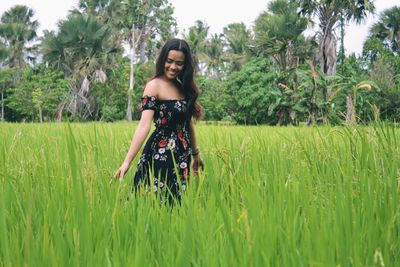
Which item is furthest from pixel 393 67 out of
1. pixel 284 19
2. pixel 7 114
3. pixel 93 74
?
pixel 7 114

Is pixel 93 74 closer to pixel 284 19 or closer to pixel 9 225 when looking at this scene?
pixel 284 19

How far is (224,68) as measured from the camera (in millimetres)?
32219

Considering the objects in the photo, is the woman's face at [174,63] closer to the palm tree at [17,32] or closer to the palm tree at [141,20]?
the palm tree at [141,20]

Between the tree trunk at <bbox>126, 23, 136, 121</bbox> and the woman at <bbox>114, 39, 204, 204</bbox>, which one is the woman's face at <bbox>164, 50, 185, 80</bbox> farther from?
the tree trunk at <bbox>126, 23, 136, 121</bbox>

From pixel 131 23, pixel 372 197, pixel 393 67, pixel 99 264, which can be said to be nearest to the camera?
pixel 99 264

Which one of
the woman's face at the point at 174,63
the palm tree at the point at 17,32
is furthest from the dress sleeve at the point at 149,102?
the palm tree at the point at 17,32

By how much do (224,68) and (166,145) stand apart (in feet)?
99.3

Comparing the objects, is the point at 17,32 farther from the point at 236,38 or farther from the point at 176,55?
the point at 176,55

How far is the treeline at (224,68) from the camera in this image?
1667 cm

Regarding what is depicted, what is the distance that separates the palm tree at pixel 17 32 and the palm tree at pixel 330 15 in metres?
24.5

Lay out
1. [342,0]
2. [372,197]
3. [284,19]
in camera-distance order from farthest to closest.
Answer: [284,19] → [342,0] → [372,197]

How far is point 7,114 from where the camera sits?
88.1 ft

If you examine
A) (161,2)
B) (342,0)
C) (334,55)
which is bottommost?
(334,55)

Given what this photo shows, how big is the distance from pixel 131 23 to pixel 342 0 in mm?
14129
